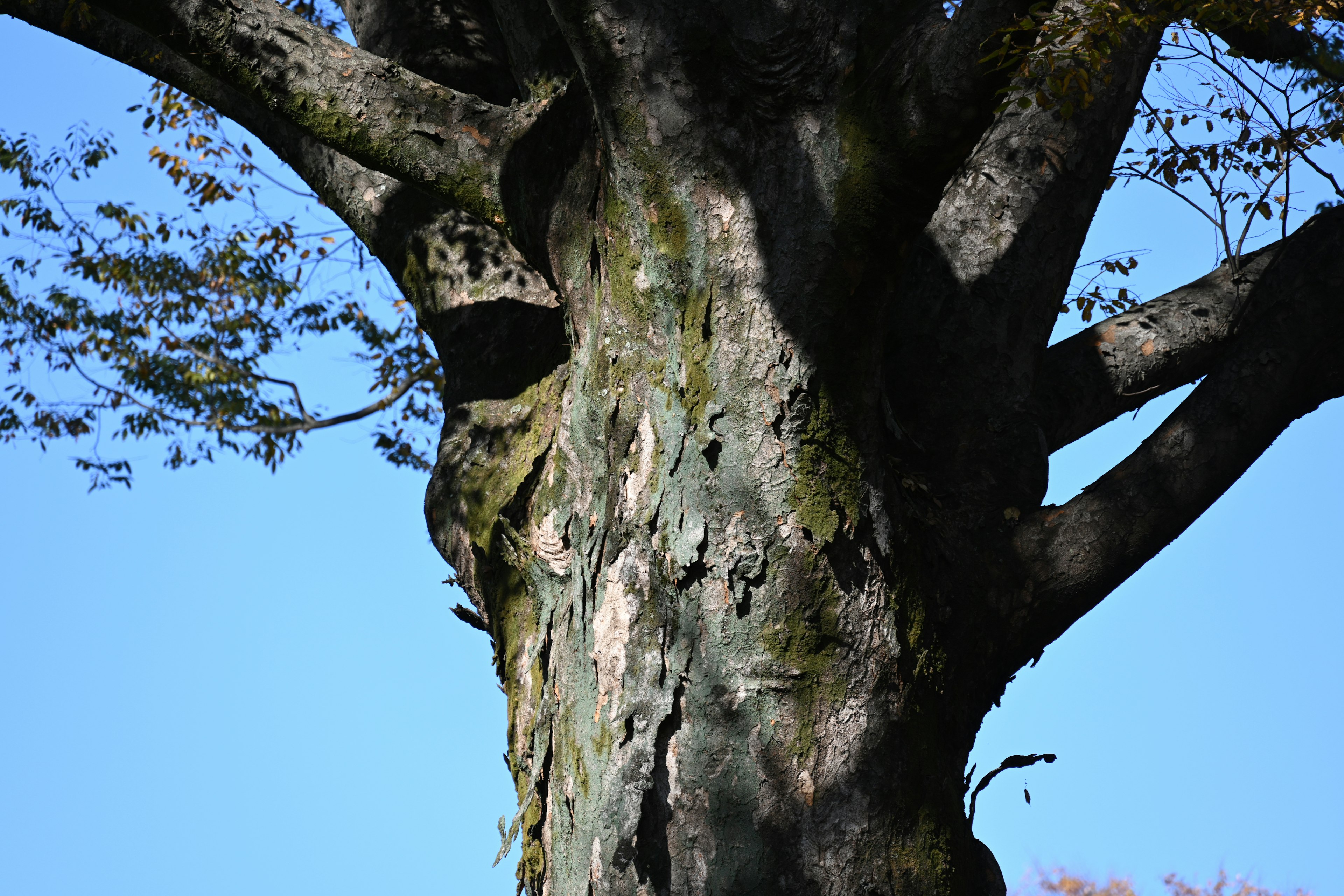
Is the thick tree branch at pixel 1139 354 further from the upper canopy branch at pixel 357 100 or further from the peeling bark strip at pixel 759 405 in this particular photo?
the upper canopy branch at pixel 357 100

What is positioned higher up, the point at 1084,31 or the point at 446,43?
the point at 446,43

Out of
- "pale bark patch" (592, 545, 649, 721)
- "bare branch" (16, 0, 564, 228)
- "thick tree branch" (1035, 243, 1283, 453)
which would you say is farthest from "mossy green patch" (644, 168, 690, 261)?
"thick tree branch" (1035, 243, 1283, 453)

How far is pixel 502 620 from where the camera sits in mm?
3168

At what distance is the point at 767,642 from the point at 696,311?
83 centimetres

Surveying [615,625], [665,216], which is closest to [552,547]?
[615,625]

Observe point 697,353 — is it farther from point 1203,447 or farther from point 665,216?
point 1203,447

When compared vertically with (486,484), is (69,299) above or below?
above

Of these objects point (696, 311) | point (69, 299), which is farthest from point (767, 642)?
point (69, 299)

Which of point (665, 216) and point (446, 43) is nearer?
point (665, 216)

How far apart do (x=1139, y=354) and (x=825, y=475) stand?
187 centimetres

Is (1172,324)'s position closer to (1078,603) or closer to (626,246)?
(1078,603)

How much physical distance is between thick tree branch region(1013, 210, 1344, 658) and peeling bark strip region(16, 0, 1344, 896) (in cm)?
1

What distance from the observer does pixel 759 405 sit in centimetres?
252

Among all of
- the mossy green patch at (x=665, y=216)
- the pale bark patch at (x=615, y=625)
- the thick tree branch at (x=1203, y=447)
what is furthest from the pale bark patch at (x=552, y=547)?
the thick tree branch at (x=1203, y=447)
